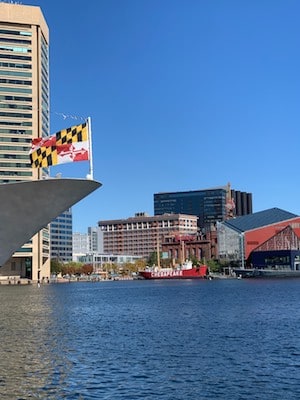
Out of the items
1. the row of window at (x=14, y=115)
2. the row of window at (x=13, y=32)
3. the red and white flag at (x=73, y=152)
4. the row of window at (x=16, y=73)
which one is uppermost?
the row of window at (x=13, y=32)

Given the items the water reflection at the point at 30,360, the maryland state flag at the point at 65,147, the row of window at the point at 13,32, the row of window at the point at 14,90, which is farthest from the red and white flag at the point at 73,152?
the row of window at the point at 13,32

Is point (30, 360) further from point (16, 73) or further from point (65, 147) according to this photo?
point (16, 73)

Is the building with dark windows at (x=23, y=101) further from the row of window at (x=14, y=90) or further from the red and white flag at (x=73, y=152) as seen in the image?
the red and white flag at (x=73, y=152)

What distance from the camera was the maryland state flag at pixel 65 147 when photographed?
83.6ft

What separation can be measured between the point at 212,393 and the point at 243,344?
11.3m

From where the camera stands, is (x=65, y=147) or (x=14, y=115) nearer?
(x=65, y=147)

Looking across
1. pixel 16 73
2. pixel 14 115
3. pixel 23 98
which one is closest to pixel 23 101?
pixel 23 98

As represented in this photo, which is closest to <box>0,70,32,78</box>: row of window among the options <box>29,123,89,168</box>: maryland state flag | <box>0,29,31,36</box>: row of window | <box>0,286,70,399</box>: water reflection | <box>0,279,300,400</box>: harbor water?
<box>0,29,31,36</box>: row of window

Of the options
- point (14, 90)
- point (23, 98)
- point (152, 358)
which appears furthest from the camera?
point (23, 98)

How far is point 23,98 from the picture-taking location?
144625mm

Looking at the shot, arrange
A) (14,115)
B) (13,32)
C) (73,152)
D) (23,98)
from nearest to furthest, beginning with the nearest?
(73,152)
(14,115)
(23,98)
(13,32)

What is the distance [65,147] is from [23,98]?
124 meters

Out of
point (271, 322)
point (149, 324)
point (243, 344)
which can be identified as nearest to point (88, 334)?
point (149, 324)

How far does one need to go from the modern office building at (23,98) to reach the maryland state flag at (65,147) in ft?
361
